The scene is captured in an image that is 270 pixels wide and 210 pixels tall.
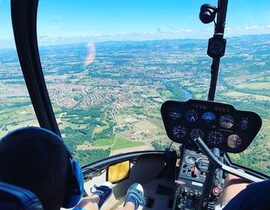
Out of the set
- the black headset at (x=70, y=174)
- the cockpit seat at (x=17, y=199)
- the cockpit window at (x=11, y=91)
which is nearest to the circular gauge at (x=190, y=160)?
the cockpit window at (x=11, y=91)

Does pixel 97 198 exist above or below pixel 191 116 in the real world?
below

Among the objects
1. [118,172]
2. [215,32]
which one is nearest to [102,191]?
[118,172]

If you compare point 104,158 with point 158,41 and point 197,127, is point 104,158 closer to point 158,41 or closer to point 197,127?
point 197,127

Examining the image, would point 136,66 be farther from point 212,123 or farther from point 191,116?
point 212,123

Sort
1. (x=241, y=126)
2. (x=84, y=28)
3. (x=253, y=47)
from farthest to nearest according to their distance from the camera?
(x=84, y=28) → (x=253, y=47) → (x=241, y=126)

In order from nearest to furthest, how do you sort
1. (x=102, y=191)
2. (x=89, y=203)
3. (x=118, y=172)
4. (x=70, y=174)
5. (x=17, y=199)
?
1. (x=17, y=199)
2. (x=70, y=174)
3. (x=89, y=203)
4. (x=102, y=191)
5. (x=118, y=172)

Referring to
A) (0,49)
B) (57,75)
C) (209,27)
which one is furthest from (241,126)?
(0,49)
